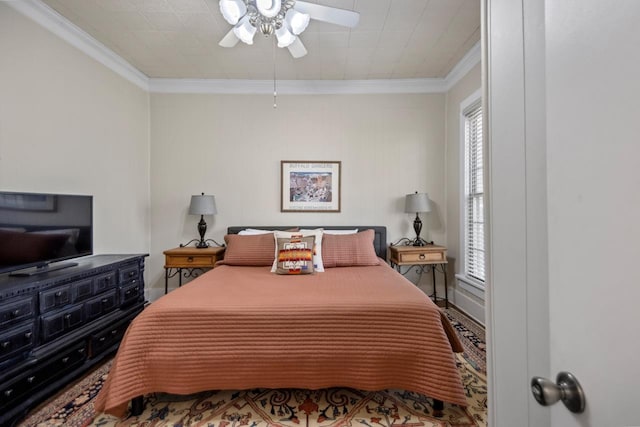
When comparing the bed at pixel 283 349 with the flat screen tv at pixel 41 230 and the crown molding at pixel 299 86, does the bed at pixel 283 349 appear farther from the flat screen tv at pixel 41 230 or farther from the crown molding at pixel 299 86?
the crown molding at pixel 299 86

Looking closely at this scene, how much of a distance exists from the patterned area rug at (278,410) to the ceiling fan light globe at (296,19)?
2.58 metres

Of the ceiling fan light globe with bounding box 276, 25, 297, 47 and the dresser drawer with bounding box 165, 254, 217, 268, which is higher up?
the ceiling fan light globe with bounding box 276, 25, 297, 47

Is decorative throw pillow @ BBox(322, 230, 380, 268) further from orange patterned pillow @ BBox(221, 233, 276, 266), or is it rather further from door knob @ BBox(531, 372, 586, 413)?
door knob @ BBox(531, 372, 586, 413)

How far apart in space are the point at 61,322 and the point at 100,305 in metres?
0.33

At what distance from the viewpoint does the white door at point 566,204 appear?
1.28 ft

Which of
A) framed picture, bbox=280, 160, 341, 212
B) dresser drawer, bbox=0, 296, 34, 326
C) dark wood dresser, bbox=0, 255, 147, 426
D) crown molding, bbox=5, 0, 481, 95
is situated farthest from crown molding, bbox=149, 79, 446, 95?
dresser drawer, bbox=0, 296, 34, 326

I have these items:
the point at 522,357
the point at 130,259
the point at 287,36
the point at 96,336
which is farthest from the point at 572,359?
the point at 130,259

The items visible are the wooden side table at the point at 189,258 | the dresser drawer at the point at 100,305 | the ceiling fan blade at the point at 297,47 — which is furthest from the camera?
the wooden side table at the point at 189,258

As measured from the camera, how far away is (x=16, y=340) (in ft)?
5.40

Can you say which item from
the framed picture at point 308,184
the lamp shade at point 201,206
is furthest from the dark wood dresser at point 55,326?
the framed picture at point 308,184

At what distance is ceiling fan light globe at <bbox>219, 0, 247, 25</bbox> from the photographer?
1.80 meters

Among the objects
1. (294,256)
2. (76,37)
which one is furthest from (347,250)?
(76,37)

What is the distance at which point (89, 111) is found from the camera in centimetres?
273

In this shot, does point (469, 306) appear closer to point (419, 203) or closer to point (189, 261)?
point (419, 203)
